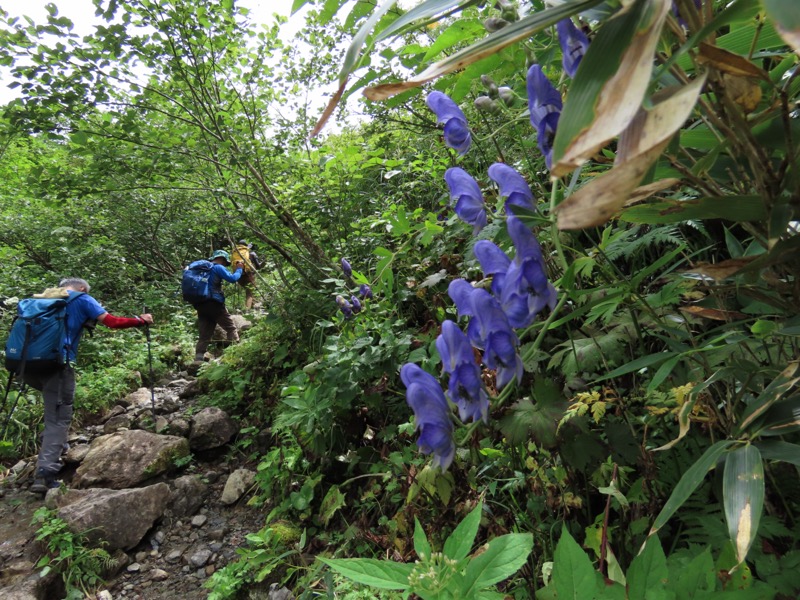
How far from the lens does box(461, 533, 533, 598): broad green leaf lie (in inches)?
34.1

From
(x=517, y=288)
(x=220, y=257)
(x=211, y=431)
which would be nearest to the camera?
(x=517, y=288)

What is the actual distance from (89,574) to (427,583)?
323 cm

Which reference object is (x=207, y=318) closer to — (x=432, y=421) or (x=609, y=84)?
(x=432, y=421)

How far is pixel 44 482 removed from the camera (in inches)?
161

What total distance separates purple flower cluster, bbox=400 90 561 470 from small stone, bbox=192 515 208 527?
3.33 m

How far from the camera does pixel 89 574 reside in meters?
3.01

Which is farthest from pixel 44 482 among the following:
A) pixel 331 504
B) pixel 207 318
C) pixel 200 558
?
pixel 331 504

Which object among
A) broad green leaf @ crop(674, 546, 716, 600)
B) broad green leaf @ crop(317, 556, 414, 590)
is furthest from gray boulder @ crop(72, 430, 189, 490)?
broad green leaf @ crop(674, 546, 716, 600)

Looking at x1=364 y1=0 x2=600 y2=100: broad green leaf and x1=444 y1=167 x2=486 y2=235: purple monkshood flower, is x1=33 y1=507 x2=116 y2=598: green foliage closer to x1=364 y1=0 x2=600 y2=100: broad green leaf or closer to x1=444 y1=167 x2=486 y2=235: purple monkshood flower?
x1=444 y1=167 x2=486 y2=235: purple monkshood flower

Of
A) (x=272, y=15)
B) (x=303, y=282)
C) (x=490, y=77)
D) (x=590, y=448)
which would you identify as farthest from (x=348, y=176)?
(x=590, y=448)

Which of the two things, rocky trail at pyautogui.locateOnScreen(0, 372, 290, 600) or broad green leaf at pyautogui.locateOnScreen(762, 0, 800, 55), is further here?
rocky trail at pyautogui.locateOnScreen(0, 372, 290, 600)

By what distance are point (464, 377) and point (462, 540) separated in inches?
15.6

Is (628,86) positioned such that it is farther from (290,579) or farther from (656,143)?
(290,579)

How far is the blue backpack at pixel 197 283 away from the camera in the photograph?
5.96 metres
